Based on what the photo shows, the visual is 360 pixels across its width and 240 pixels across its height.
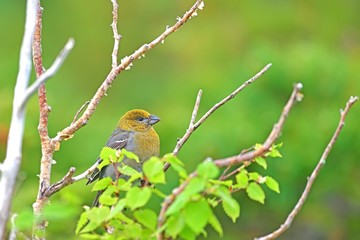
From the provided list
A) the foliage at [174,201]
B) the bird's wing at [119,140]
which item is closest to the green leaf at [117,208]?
the foliage at [174,201]

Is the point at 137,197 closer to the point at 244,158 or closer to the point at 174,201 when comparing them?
the point at 174,201

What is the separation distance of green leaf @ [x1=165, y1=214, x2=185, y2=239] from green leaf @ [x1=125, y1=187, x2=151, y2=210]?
0.27ft

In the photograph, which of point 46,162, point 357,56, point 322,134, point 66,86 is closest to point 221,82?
point 322,134

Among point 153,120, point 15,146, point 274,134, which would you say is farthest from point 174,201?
point 153,120

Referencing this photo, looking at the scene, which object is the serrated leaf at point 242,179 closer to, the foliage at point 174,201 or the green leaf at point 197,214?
the foliage at point 174,201

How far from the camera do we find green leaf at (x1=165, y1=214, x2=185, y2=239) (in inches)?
89.7

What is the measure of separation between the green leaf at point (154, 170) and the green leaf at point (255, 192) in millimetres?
282

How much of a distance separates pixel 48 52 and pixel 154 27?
194cm

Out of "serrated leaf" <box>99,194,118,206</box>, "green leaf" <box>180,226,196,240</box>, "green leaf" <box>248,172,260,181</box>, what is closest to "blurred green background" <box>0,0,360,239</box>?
"serrated leaf" <box>99,194,118,206</box>

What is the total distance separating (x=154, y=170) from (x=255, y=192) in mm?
324

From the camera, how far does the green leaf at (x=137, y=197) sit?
232 cm

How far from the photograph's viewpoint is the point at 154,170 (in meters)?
2.34

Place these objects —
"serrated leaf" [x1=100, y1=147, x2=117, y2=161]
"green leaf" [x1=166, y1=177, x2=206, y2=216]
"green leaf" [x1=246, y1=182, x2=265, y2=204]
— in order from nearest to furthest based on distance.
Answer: "green leaf" [x1=166, y1=177, x2=206, y2=216] → "green leaf" [x1=246, y1=182, x2=265, y2=204] → "serrated leaf" [x1=100, y1=147, x2=117, y2=161]

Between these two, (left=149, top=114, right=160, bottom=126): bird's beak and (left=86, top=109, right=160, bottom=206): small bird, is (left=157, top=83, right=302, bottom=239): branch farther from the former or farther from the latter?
(left=149, top=114, right=160, bottom=126): bird's beak
